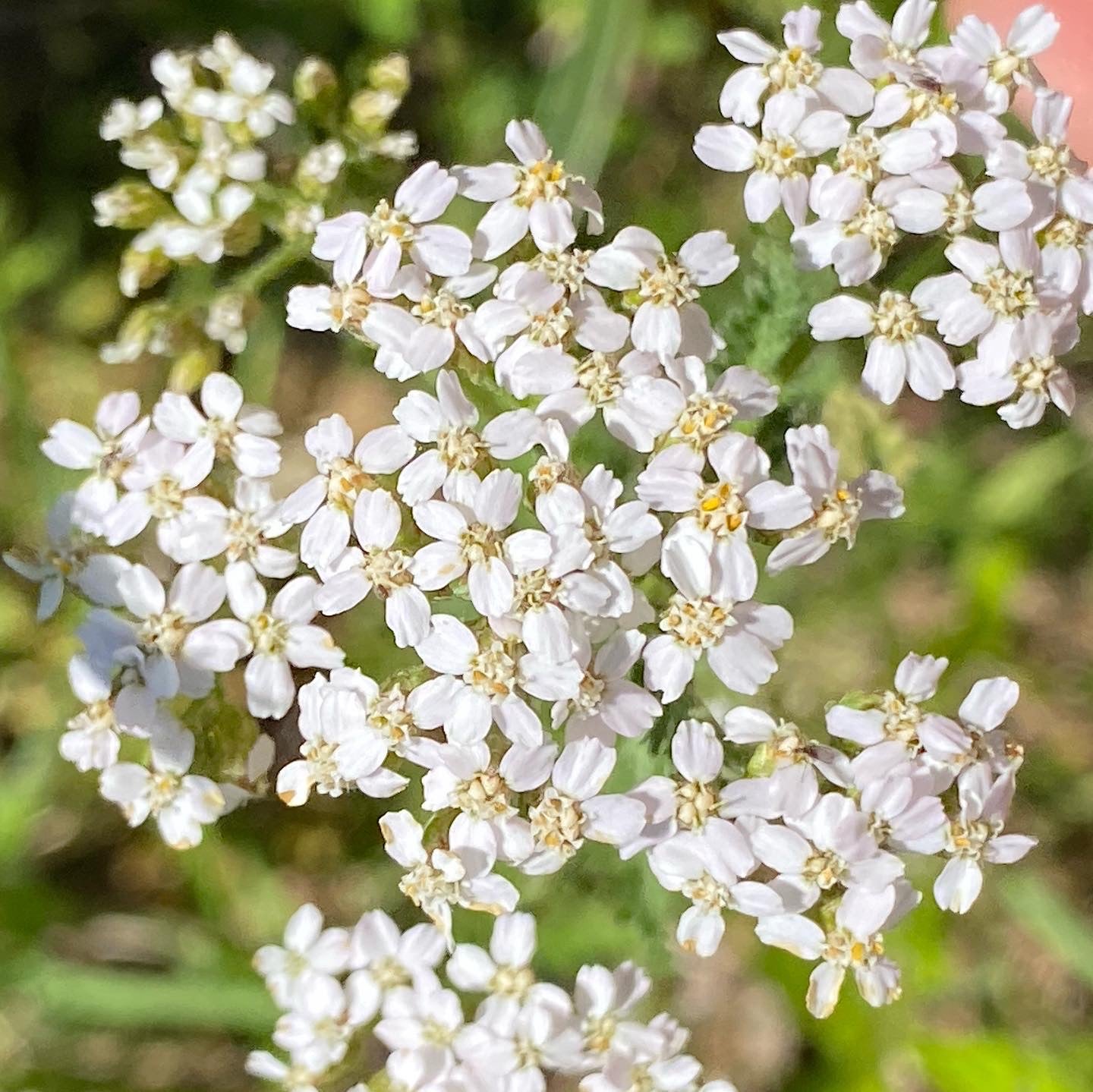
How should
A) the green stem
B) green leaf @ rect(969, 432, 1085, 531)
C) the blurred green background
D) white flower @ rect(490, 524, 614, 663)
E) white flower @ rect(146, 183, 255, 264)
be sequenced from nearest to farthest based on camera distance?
white flower @ rect(490, 524, 614, 663)
the green stem
white flower @ rect(146, 183, 255, 264)
the blurred green background
green leaf @ rect(969, 432, 1085, 531)

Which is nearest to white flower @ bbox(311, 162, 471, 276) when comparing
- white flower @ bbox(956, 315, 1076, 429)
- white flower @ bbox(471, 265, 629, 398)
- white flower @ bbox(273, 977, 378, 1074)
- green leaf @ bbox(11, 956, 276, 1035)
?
white flower @ bbox(471, 265, 629, 398)

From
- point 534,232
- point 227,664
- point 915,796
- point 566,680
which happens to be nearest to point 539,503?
point 566,680

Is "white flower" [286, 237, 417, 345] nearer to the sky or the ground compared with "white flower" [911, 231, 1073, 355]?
nearer to the ground

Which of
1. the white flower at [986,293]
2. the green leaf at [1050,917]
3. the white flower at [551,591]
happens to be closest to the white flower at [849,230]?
the white flower at [986,293]

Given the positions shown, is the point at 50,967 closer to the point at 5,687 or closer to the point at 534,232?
the point at 5,687

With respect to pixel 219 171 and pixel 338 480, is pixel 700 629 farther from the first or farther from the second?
pixel 219 171

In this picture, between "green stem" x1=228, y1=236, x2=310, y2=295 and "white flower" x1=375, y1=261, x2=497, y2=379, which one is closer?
A: "white flower" x1=375, y1=261, x2=497, y2=379

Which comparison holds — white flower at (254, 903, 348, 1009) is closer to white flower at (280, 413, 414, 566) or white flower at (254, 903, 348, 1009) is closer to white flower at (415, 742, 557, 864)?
white flower at (415, 742, 557, 864)
